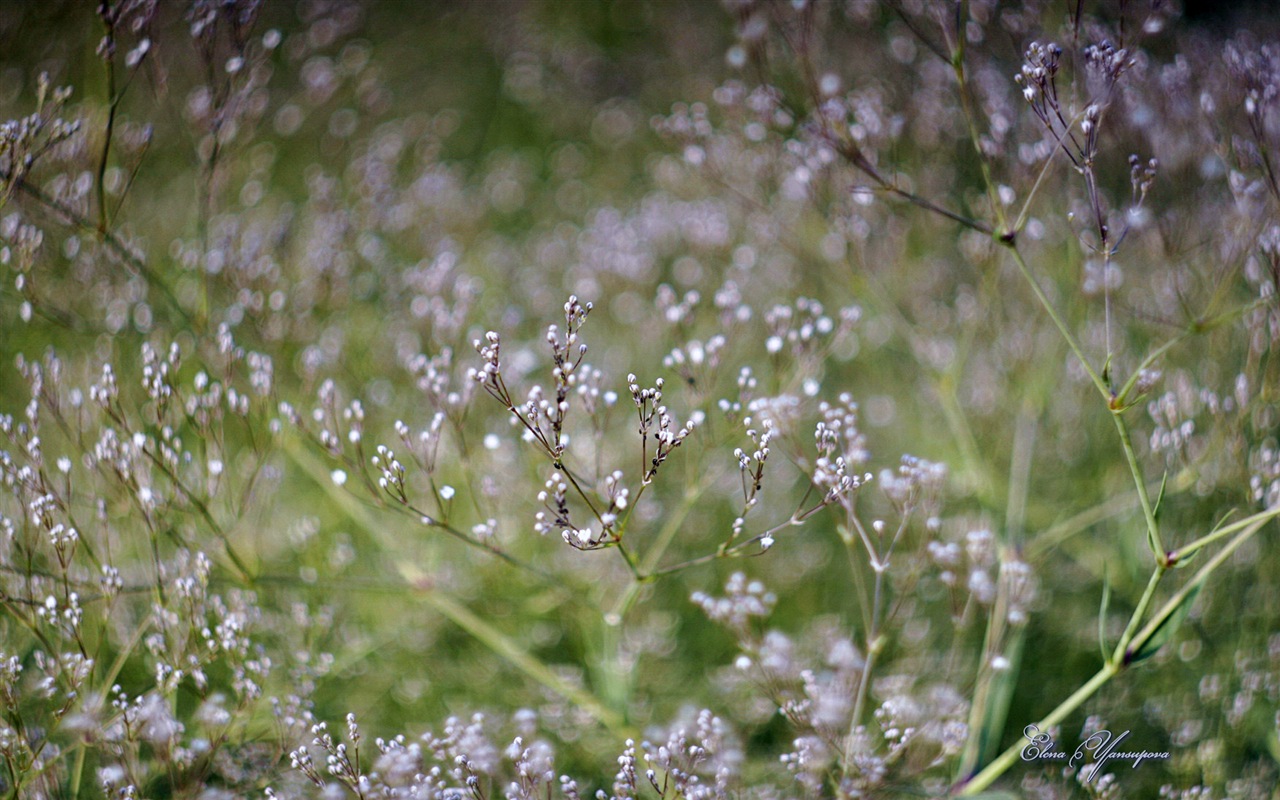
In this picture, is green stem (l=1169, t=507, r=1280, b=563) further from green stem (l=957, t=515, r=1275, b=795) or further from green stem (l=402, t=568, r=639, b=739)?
green stem (l=402, t=568, r=639, b=739)

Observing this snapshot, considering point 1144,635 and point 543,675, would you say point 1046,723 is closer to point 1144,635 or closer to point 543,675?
point 1144,635

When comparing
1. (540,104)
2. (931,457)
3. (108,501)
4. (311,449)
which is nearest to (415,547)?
(311,449)

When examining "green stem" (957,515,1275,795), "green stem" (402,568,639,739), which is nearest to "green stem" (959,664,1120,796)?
"green stem" (957,515,1275,795)

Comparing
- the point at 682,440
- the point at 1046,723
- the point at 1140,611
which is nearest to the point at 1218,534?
the point at 1140,611

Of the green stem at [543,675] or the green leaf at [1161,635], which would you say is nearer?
the green leaf at [1161,635]

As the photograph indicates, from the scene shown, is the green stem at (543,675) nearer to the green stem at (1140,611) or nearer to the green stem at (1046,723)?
the green stem at (1046,723)

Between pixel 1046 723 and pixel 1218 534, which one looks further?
pixel 1046 723

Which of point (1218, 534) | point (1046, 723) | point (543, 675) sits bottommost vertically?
point (1046, 723)

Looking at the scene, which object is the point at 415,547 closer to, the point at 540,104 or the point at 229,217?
the point at 229,217

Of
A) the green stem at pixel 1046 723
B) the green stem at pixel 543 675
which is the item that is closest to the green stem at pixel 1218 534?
the green stem at pixel 1046 723
